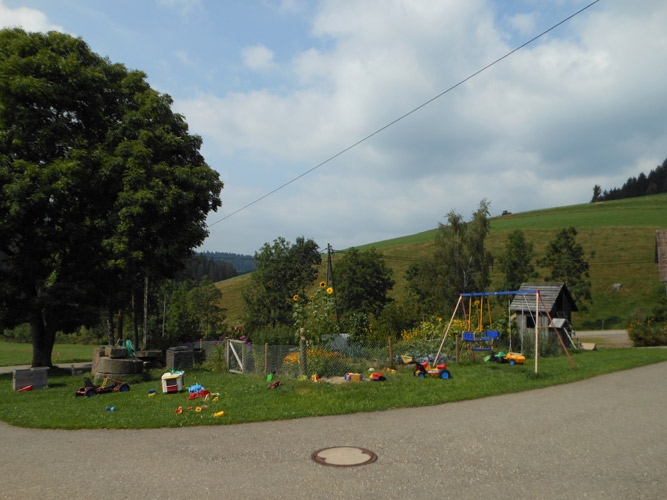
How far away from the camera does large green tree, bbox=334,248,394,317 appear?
47.6 meters

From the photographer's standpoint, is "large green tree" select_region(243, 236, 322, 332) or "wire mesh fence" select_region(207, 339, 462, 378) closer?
"wire mesh fence" select_region(207, 339, 462, 378)

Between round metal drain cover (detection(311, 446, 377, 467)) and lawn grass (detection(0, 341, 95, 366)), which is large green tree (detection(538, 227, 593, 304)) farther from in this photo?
round metal drain cover (detection(311, 446, 377, 467))

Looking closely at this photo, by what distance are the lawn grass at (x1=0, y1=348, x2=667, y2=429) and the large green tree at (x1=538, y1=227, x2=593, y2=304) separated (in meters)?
40.3

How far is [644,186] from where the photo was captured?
132125 mm

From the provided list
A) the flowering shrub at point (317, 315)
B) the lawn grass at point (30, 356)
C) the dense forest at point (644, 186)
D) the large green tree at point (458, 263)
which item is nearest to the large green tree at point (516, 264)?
the large green tree at point (458, 263)

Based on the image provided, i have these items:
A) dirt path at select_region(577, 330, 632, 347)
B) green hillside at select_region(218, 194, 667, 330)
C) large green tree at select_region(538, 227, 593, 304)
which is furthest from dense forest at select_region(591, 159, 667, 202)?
dirt path at select_region(577, 330, 632, 347)

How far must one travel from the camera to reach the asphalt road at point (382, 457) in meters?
5.32

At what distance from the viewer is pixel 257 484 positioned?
5.52 metres

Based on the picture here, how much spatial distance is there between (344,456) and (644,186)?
15036cm

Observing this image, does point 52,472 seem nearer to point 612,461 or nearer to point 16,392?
point 612,461

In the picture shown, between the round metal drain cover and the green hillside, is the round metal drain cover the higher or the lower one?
the lower one

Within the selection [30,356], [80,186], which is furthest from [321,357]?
[30,356]

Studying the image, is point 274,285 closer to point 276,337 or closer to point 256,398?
point 276,337

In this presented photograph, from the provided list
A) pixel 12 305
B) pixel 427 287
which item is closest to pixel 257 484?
pixel 12 305
